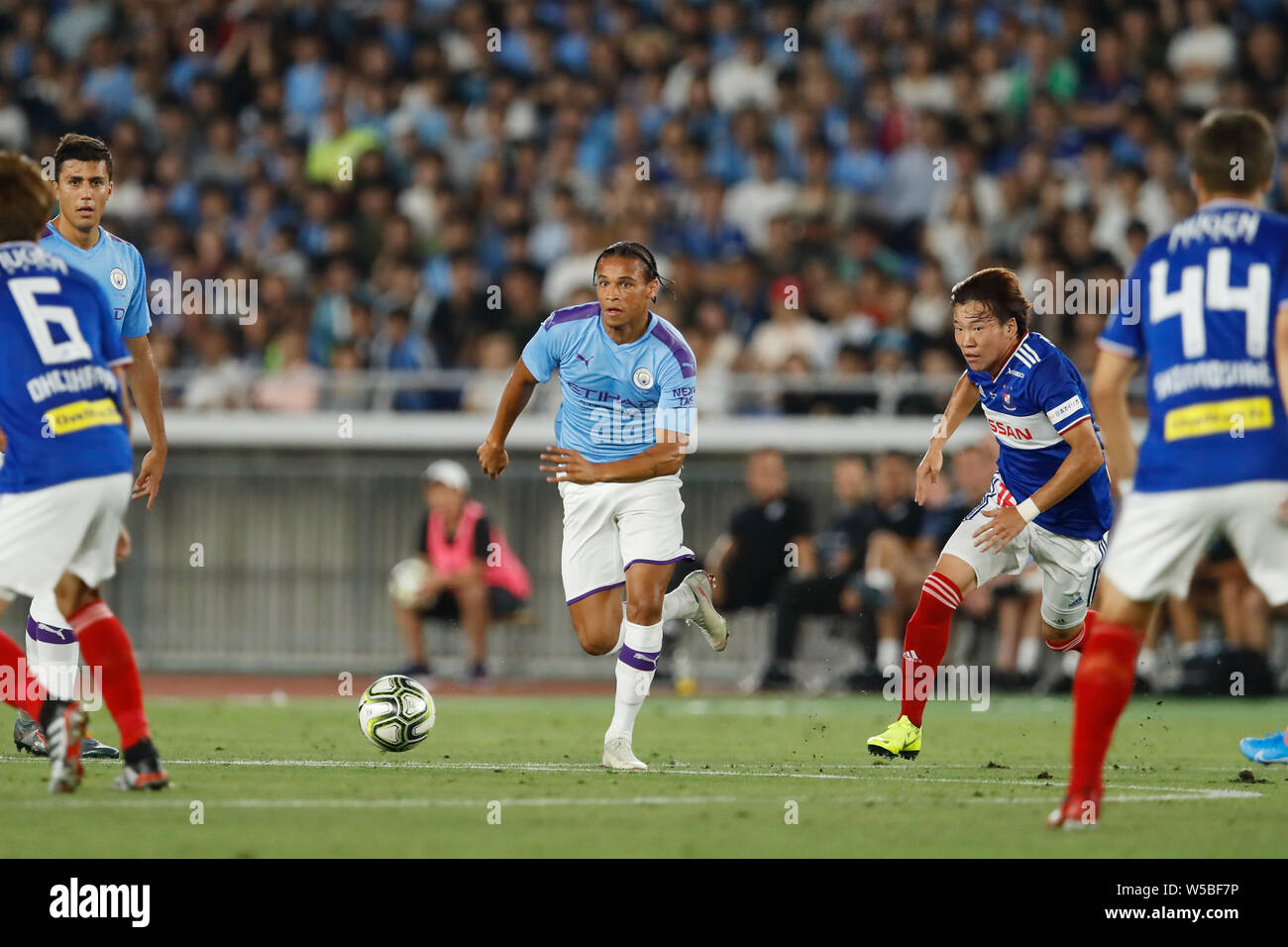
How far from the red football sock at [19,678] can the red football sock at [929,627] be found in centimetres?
408

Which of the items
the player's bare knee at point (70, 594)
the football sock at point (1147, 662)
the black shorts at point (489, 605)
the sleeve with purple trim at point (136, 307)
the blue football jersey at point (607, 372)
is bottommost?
the football sock at point (1147, 662)

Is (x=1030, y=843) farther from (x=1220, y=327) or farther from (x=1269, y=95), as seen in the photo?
(x=1269, y=95)

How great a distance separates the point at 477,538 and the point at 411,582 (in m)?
0.69

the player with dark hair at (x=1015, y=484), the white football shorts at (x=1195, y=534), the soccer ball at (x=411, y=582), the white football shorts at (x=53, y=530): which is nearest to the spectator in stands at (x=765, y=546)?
the soccer ball at (x=411, y=582)

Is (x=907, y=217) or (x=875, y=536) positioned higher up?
(x=907, y=217)

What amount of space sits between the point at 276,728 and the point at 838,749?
357 cm

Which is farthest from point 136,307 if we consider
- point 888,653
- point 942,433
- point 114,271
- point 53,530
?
point 888,653

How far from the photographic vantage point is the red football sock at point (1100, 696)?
627 cm

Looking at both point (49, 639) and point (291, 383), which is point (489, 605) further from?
point (49, 639)

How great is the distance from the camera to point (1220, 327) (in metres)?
6.25

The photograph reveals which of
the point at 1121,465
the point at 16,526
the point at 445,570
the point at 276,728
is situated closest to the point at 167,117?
the point at 445,570

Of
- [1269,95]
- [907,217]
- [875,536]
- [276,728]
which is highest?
[1269,95]

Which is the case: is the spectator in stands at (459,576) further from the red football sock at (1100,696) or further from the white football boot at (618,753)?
the red football sock at (1100,696)

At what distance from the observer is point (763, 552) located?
15.5m
